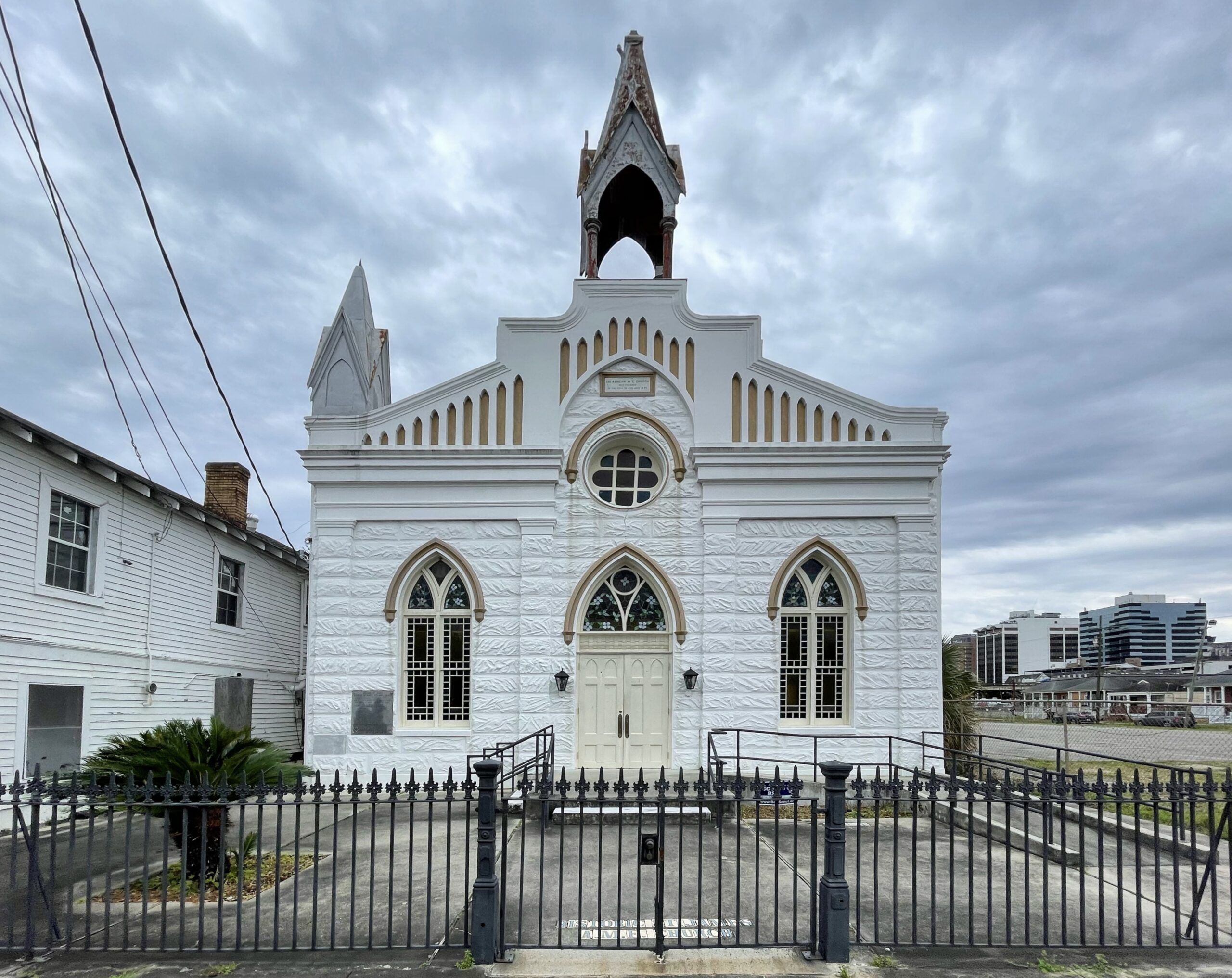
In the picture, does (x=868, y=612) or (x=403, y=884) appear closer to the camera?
(x=403, y=884)

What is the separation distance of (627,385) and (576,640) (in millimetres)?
4928

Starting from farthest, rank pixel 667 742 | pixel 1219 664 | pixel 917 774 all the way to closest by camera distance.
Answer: pixel 1219 664, pixel 667 742, pixel 917 774

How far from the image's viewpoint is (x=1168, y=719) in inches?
2078

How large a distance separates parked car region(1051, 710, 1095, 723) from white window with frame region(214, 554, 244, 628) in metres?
45.7

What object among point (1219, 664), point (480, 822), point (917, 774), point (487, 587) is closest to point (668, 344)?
point (487, 587)

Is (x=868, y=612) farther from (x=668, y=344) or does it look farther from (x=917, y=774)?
(x=917, y=774)

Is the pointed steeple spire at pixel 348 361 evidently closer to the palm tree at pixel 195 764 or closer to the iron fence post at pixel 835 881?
the palm tree at pixel 195 764

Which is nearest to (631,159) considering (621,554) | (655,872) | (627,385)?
(627,385)

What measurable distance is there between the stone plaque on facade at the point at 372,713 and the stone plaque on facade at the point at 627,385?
6.97 m

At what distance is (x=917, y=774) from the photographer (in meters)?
9.16

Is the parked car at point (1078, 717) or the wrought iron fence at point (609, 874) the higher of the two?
the wrought iron fence at point (609, 874)

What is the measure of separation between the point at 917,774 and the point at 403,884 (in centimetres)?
564

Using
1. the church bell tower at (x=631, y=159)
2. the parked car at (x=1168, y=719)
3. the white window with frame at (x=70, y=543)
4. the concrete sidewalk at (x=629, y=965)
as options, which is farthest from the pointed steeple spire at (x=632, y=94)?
the parked car at (x=1168, y=719)

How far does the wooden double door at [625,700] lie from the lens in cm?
1750
